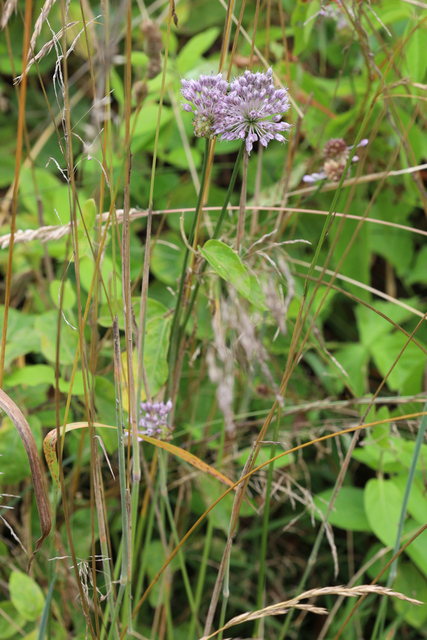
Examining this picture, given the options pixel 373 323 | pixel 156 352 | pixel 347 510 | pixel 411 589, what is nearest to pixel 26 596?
pixel 156 352

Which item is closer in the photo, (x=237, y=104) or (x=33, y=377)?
(x=237, y=104)

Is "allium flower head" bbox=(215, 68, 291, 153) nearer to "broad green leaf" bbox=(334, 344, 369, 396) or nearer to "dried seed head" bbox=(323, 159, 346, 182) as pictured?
"dried seed head" bbox=(323, 159, 346, 182)

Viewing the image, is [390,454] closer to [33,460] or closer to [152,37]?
[33,460]

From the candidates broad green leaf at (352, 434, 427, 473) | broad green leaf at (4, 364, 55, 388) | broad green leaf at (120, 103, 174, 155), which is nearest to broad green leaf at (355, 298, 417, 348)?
broad green leaf at (352, 434, 427, 473)

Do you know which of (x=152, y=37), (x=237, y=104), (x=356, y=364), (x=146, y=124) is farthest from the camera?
(x=356, y=364)

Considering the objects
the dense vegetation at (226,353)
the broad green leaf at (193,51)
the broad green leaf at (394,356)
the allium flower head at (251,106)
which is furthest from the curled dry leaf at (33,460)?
the broad green leaf at (193,51)

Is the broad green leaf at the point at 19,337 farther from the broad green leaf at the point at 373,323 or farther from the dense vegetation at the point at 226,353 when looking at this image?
the broad green leaf at the point at 373,323

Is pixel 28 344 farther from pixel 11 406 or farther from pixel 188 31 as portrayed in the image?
pixel 188 31

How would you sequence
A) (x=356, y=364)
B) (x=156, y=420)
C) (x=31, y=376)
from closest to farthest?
1. (x=156, y=420)
2. (x=31, y=376)
3. (x=356, y=364)
